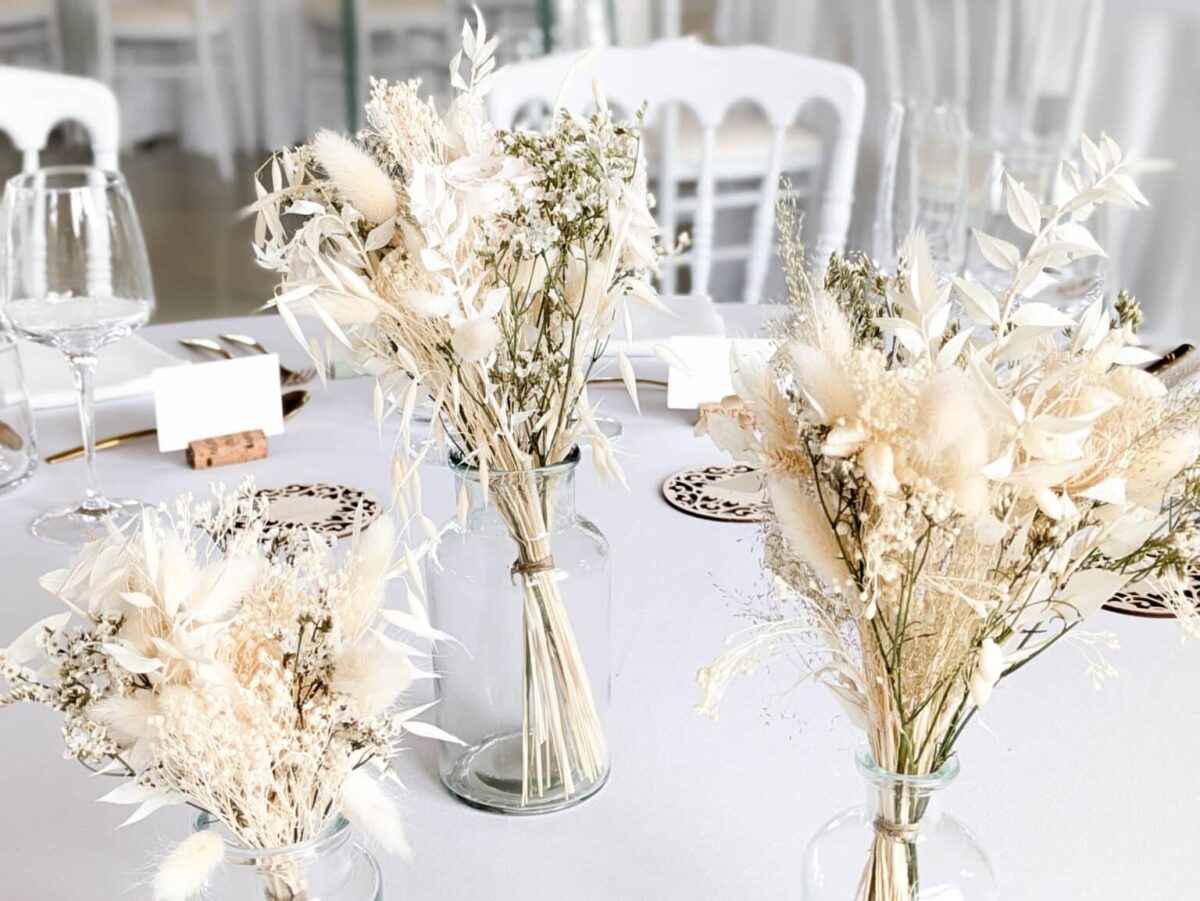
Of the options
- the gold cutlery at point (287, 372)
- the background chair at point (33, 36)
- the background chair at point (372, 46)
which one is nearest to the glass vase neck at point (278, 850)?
the gold cutlery at point (287, 372)

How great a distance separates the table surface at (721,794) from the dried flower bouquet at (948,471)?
105mm

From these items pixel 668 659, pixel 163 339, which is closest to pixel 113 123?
pixel 163 339

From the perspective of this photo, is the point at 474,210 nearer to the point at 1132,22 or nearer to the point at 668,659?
the point at 668,659

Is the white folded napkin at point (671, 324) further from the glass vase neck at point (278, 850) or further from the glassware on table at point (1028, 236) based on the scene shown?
the glass vase neck at point (278, 850)

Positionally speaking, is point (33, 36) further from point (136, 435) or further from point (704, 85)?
point (136, 435)

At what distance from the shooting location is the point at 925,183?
211 centimetres

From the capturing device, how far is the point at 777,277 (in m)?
3.59

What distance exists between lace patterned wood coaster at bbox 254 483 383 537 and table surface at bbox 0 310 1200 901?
0.20 meters

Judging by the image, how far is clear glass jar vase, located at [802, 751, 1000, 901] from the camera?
2.02 feet

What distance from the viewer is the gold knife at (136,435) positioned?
1.32 m

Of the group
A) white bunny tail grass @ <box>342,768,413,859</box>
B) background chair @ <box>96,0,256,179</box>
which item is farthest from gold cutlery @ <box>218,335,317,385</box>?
background chair @ <box>96,0,256,179</box>

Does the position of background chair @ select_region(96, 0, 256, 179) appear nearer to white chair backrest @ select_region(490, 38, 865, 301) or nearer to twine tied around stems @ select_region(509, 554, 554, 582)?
white chair backrest @ select_region(490, 38, 865, 301)

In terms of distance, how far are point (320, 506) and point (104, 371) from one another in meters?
0.43

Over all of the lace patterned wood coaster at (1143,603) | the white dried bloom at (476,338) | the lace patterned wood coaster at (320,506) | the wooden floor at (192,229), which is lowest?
the wooden floor at (192,229)
